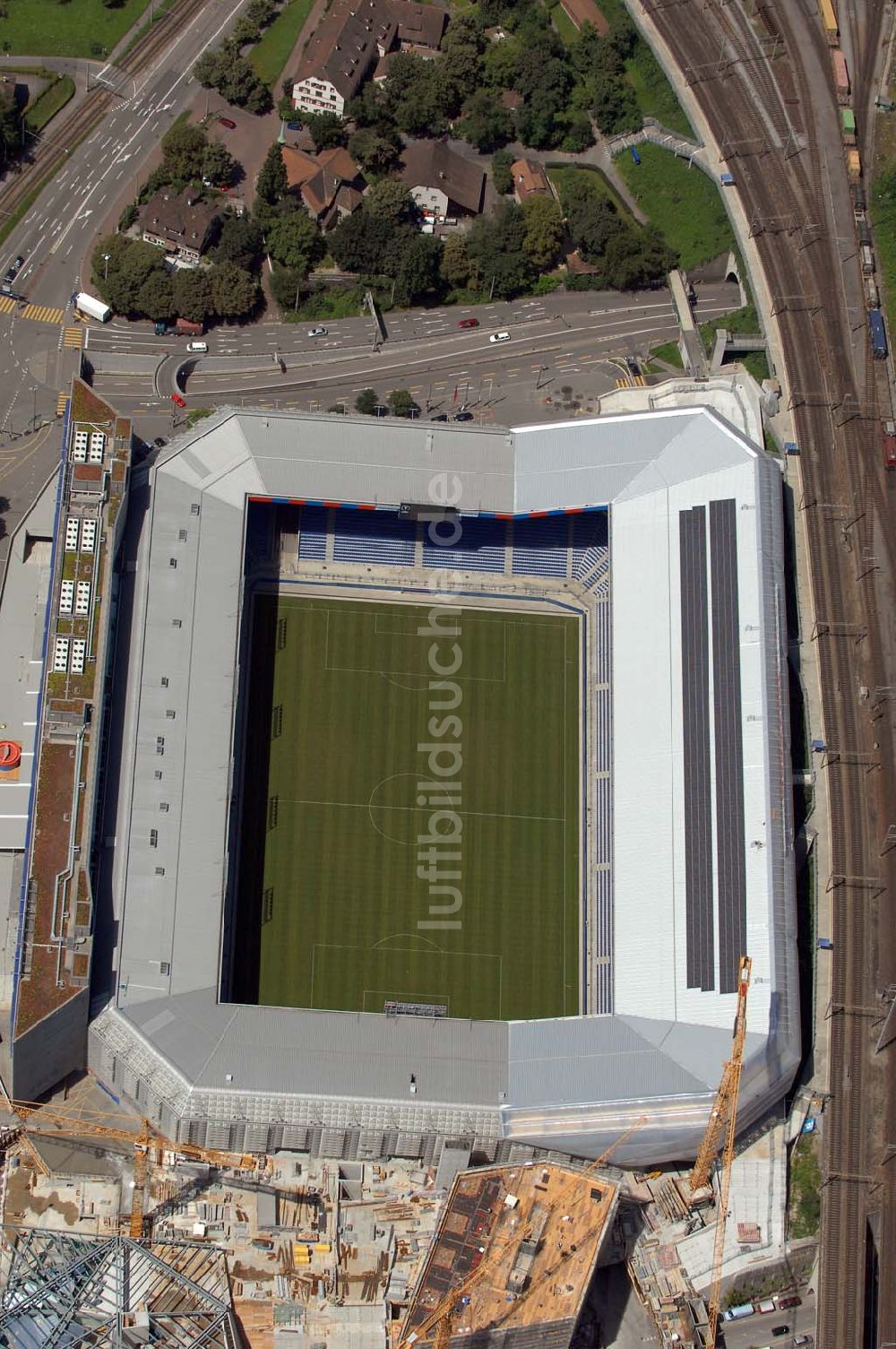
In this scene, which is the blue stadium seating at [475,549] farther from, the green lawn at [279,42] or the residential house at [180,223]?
the green lawn at [279,42]

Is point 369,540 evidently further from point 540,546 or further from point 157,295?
point 157,295

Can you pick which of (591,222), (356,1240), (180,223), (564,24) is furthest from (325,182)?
(356,1240)

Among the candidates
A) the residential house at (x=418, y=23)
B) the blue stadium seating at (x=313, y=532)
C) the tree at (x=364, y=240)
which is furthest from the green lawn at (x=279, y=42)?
the blue stadium seating at (x=313, y=532)

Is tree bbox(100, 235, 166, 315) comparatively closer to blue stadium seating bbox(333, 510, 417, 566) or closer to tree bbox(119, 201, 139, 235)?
tree bbox(119, 201, 139, 235)

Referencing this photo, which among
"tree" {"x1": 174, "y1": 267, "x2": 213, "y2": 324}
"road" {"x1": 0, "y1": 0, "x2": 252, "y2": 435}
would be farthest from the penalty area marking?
"tree" {"x1": 174, "y1": 267, "x2": 213, "y2": 324}

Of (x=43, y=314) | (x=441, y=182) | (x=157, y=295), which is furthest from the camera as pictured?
(x=441, y=182)

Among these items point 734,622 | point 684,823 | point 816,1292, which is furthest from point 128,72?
point 816,1292
